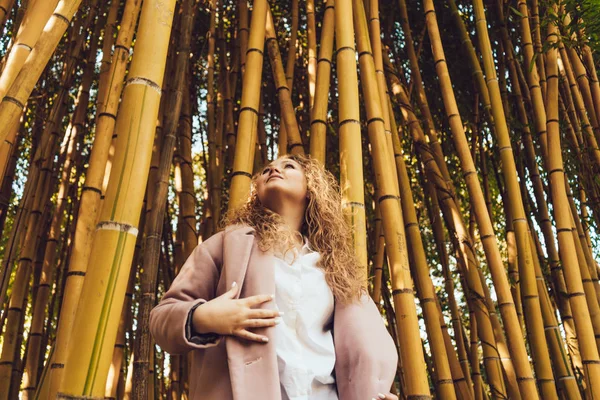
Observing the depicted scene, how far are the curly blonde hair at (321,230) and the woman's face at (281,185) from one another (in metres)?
0.02

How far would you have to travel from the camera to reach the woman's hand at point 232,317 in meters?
0.92

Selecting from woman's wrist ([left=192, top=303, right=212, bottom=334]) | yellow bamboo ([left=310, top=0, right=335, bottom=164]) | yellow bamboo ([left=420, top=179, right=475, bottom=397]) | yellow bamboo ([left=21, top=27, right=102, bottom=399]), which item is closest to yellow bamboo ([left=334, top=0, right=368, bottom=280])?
yellow bamboo ([left=310, top=0, right=335, bottom=164])

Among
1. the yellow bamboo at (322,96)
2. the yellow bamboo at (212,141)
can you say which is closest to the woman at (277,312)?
the yellow bamboo at (322,96)

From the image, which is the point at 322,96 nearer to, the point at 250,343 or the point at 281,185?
the point at 281,185

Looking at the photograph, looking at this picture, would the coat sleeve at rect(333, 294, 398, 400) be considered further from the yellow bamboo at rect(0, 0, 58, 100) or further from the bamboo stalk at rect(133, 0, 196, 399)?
the yellow bamboo at rect(0, 0, 58, 100)

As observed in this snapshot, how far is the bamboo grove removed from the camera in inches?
41.2

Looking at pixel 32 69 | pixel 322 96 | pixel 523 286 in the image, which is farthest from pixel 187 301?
pixel 523 286

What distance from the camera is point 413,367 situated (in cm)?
→ 130

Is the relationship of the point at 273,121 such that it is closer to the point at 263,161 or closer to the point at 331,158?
the point at 331,158

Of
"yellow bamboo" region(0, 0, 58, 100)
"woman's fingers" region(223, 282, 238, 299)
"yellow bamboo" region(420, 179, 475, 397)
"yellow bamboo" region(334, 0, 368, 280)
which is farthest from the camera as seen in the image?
"yellow bamboo" region(420, 179, 475, 397)

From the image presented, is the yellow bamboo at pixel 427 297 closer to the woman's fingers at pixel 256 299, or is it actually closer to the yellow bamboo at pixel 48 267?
the woman's fingers at pixel 256 299

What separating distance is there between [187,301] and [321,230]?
364 millimetres

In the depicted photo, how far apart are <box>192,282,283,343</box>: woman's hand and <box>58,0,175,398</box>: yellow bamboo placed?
13 centimetres

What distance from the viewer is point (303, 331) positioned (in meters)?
1.04
